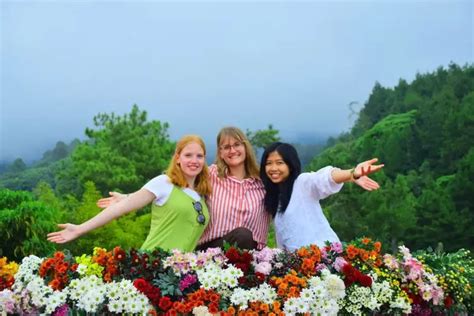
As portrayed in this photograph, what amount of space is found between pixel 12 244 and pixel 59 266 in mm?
8050

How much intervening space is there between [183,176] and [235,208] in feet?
1.76

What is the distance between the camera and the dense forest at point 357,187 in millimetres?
17891

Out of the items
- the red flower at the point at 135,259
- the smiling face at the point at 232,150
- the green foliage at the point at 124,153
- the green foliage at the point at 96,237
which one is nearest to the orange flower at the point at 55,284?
the red flower at the point at 135,259

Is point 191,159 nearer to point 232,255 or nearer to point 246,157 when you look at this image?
point 246,157

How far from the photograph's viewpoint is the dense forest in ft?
58.7

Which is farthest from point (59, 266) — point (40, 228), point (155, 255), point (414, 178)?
point (414, 178)

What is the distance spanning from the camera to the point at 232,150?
237 inches

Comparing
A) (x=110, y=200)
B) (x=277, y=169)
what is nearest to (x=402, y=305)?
(x=277, y=169)

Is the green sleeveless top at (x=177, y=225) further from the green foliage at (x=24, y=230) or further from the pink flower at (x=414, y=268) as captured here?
the green foliage at (x=24, y=230)

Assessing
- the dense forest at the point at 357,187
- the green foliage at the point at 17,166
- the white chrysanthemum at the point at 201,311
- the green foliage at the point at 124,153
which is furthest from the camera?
the green foliage at the point at 17,166

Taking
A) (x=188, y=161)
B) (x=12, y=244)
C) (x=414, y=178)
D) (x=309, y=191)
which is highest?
(x=188, y=161)

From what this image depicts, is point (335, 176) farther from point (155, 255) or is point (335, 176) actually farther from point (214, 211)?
point (155, 255)

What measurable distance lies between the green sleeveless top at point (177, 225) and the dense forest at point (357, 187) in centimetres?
746

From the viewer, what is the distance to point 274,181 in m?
6.02
